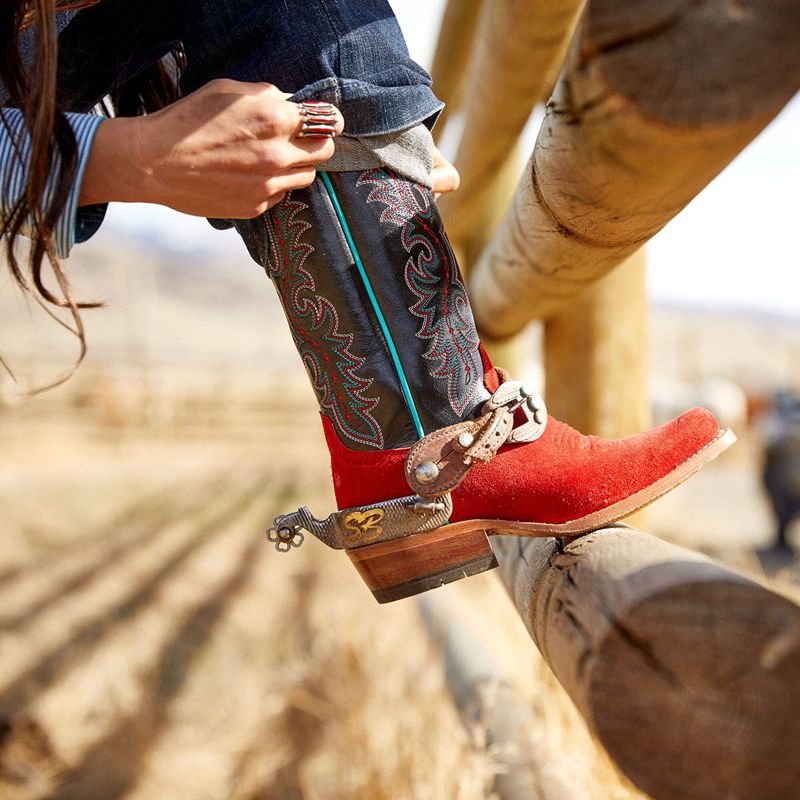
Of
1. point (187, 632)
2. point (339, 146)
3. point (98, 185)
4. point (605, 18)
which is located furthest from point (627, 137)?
point (187, 632)

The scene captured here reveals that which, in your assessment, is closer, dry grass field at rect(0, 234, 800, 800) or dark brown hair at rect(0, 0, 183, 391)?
Result: dark brown hair at rect(0, 0, 183, 391)

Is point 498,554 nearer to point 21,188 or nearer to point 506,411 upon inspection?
point 506,411

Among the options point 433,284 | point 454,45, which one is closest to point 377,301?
point 433,284

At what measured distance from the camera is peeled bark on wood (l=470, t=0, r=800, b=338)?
1.38 ft

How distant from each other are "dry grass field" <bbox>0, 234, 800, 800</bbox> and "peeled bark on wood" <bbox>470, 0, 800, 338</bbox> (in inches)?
20.4

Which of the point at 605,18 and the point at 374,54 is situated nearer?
the point at 605,18

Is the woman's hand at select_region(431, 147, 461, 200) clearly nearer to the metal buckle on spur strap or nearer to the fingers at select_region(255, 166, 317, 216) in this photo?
the fingers at select_region(255, 166, 317, 216)

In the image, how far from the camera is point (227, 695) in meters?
3.13

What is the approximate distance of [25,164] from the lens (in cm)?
65

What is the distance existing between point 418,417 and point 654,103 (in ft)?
1.25

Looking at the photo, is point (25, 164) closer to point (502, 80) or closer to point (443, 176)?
point (443, 176)

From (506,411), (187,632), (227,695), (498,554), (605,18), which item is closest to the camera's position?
(605,18)

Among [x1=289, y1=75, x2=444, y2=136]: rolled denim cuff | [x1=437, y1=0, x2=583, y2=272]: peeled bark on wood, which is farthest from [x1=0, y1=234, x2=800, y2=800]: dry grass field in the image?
[x1=437, y1=0, x2=583, y2=272]: peeled bark on wood

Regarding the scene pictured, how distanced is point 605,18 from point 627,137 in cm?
7
